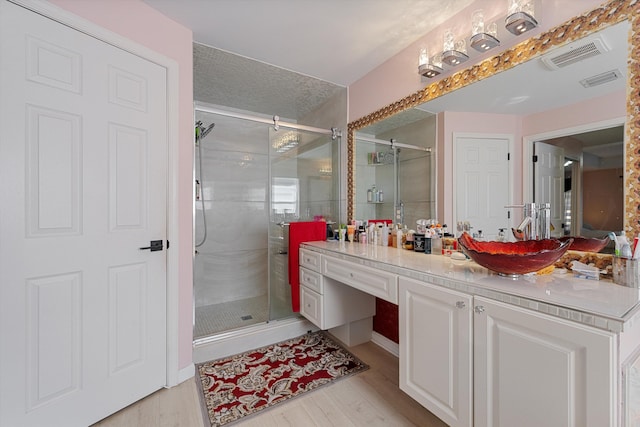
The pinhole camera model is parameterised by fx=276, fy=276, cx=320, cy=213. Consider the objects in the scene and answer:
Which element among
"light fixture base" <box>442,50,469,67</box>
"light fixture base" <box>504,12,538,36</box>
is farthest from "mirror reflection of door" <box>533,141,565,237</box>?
"light fixture base" <box>442,50,469,67</box>

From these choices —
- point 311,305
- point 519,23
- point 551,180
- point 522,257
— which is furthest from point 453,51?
point 311,305

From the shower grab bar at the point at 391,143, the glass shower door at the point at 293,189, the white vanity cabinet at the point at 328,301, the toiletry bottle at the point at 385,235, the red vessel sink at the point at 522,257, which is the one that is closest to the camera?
the red vessel sink at the point at 522,257

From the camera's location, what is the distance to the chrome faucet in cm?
135

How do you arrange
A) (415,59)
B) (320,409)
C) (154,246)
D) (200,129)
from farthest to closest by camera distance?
(200,129) < (415,59) < (154,246) < (320,409)

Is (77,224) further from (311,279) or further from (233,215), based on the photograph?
(233,215)

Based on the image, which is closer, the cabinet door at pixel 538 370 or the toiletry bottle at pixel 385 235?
the cabinet door at pixel 538 370

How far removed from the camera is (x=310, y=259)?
2199mm

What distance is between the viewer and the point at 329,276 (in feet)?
6.46

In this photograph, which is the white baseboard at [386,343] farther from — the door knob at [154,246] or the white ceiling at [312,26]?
the white ceiling at [312,26]

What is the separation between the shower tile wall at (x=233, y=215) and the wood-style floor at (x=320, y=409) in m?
1.35

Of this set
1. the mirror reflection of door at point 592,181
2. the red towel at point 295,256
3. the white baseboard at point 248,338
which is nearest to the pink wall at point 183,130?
the white baseboard at point 248,338

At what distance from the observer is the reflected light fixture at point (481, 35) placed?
1.46 metres

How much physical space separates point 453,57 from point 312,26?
93 centimetres

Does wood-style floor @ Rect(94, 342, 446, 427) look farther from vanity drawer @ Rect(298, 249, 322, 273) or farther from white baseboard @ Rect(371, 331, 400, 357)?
vanity drawer @ Rect(298, 249, 322, 273)
